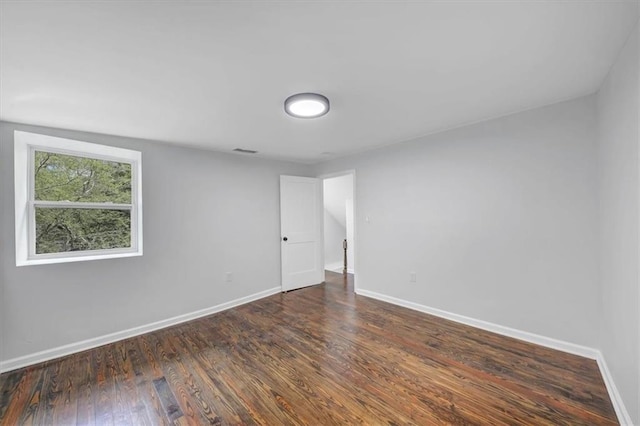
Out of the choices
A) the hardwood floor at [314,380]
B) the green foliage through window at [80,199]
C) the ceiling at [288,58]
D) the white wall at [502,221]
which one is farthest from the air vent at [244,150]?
the hardwood floor at [314,380]

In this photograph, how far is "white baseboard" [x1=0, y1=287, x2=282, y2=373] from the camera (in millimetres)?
2367

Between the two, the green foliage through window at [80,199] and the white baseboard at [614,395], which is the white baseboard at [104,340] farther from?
the white baseboard at [614,395]

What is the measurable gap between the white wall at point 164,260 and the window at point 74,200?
0.11m

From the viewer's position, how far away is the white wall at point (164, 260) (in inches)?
95.2

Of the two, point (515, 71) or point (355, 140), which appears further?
point (355, 140)

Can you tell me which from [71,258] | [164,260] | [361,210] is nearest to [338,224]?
[361,210]

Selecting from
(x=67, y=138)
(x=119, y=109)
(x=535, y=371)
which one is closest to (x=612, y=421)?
(x=535, y=371)

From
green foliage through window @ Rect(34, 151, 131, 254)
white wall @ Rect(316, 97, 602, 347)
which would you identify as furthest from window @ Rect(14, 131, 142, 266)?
white wall @ Rect(316, 97, 602, 347)

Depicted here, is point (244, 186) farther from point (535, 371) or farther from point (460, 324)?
point (535, 371)

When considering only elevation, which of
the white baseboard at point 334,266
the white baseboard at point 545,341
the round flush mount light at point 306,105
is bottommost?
the white baseboard at point 334,266

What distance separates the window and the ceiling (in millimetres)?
369

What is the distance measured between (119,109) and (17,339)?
2.27 metres

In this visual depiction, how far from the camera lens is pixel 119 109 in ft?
7.36

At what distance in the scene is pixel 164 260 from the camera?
10.8 ft
